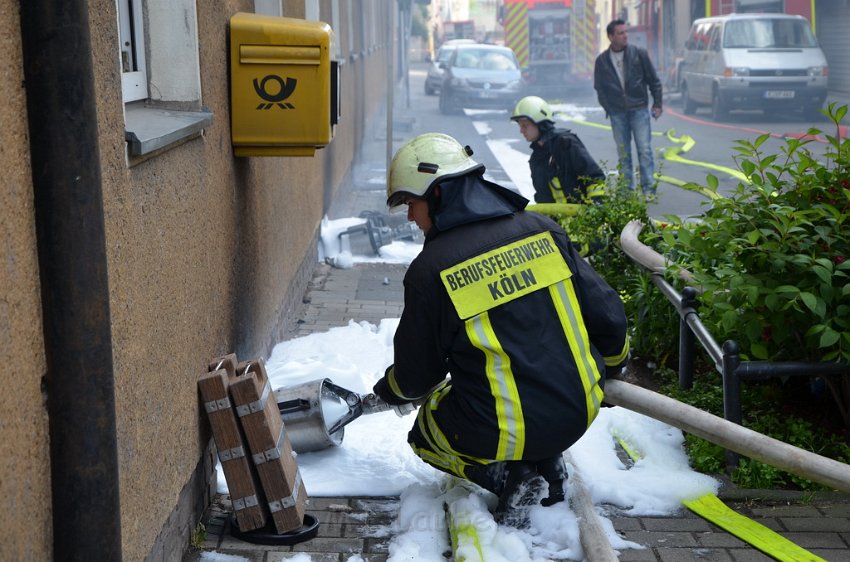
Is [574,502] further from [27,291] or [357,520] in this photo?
[27,291]

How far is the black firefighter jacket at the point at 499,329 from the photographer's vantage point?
3.61 metres

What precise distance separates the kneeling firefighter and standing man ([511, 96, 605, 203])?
11.2 ft

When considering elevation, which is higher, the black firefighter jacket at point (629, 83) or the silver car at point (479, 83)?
the black firefighter jacket at point (629, 83)

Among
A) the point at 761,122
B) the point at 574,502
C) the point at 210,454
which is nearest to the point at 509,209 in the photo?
the point at 574,502

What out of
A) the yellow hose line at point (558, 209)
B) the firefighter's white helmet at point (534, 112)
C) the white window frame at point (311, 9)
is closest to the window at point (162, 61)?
the yellow hose line at point (558, 209)

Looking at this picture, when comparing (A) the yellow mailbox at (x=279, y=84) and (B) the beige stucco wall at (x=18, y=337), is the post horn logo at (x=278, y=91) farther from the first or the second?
(B) the beige stucco wall at (x=18, y=337)

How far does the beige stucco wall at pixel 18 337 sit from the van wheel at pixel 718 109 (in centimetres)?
2111

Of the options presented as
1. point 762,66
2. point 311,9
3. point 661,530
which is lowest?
point 661,530

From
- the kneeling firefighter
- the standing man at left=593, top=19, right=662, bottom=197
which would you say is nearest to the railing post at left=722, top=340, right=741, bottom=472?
the kneeling firefighter

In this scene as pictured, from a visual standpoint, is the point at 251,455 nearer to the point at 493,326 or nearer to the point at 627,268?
the point at 493,326

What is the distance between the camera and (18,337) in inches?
84.7

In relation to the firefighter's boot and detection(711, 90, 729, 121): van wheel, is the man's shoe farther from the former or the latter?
detection(711, 90, 729, 121): van wheel

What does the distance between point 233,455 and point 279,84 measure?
5.84 feet

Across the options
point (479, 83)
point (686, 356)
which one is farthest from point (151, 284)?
point (479, 83)
